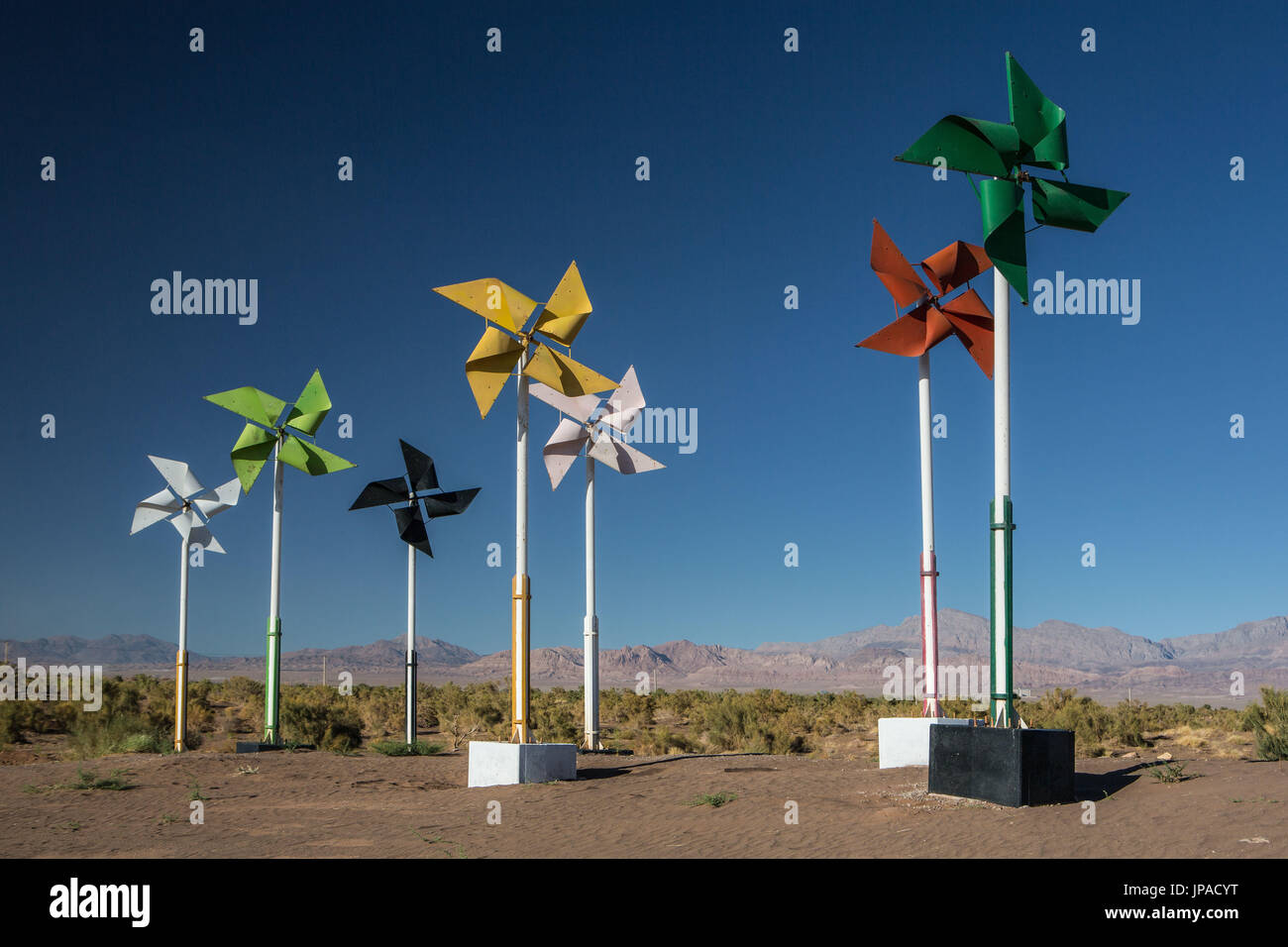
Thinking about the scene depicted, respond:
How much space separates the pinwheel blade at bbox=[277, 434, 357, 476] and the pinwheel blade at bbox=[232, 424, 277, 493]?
1.33 feet

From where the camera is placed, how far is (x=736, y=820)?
461 inches

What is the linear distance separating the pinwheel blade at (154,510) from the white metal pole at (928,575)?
57.7ft

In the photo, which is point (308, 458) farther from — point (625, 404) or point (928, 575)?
point (928, 575)

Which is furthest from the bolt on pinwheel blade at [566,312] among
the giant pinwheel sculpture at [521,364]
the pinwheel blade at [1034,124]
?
the pinwheel blade at [1034,124]

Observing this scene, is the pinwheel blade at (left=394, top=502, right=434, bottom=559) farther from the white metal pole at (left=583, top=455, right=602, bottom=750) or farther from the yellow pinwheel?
the yellow pinwheel

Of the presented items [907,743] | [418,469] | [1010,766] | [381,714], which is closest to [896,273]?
[907,743]

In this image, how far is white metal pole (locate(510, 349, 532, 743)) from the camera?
15.8 meters

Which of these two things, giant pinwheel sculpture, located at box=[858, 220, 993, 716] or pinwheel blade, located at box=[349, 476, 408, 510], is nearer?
giant pinwheel sculpture, located at box=[858, 220, 993, 716]

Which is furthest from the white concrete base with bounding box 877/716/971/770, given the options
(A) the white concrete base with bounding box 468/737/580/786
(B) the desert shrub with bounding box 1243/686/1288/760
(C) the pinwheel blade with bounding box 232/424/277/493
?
(C) the pinwheel blade with bounding box 232/424/277/493

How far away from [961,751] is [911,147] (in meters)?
7.14

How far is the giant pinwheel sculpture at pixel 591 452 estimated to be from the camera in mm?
19859
